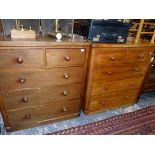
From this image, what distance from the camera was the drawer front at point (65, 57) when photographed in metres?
1.34

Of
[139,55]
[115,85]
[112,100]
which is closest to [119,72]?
[115,85]

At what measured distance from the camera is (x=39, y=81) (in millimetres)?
1417

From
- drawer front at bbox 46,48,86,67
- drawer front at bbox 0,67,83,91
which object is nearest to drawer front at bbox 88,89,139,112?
drawer front at bbox 0,67,83,91

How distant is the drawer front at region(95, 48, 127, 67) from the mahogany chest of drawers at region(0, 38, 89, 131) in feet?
0.47

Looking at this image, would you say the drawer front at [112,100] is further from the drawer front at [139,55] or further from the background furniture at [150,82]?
the drawer front at [139,55]

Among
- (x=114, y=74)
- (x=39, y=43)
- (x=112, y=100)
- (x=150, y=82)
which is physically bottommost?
(x=112, y=100)

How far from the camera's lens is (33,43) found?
1.22 m

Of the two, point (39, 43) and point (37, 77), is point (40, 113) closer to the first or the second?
point (37, 77)

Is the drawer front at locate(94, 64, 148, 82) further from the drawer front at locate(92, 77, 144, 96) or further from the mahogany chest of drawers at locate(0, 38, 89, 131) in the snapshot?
the mahogany chest of drawers at locate(0, 38, 89, 131)

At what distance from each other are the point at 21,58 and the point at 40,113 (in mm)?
650

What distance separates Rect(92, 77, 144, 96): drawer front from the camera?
1.74 m

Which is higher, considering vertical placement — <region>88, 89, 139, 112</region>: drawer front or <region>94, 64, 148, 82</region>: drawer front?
<region>94, 64, 148, 82</region>: drawer front
